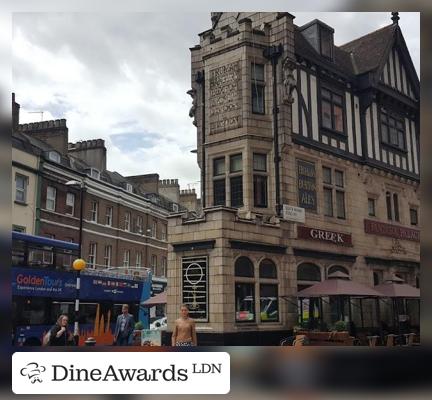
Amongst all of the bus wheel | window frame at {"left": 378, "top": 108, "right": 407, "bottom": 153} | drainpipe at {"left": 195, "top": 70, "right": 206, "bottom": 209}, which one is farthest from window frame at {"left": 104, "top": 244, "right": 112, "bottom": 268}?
window frame at {"left": 378, "top": 108, "right": 407, "bottom": 153}

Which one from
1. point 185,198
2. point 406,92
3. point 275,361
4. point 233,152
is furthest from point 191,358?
point 406,92

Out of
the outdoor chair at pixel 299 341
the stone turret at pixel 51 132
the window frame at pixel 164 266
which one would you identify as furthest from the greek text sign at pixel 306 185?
the stone turret at pixel 51 132

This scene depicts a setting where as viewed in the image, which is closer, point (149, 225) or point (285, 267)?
point (149, 225)

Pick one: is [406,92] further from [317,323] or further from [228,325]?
[228,325]

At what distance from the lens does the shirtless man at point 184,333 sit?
7629mm

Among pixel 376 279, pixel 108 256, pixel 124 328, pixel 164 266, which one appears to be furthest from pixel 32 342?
pixel 376 279

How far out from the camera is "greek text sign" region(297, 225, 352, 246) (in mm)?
8977

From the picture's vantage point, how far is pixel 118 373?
22.3ft

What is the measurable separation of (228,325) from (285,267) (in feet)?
4.63

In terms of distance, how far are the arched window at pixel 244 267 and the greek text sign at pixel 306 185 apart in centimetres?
134

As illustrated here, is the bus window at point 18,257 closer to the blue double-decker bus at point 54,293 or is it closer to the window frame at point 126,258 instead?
the blue double-decker bus at point 54,293

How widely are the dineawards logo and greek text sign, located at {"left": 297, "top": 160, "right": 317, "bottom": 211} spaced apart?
3.19 m

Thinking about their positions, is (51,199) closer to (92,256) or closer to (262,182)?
(92,256)

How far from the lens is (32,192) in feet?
23.7
